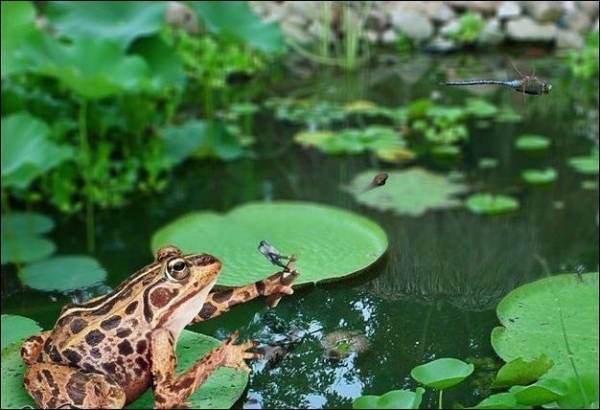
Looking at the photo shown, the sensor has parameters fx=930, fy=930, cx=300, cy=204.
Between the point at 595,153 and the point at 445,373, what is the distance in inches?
83.1

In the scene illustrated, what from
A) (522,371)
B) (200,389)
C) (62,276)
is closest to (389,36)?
(62,276)

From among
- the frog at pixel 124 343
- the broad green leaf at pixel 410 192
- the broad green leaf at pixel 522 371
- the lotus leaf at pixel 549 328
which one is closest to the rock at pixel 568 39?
the broad green leaf at pixel 410 192

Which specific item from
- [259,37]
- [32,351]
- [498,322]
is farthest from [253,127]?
[32,351]

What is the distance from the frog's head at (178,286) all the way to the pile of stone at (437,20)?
1.64 m

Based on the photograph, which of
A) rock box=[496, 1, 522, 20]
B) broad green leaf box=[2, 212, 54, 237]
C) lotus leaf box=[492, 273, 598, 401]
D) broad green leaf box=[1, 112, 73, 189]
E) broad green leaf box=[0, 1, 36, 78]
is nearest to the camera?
lotus leaf box=[492, 273, 598, 401]

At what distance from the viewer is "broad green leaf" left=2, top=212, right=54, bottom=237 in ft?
8.81

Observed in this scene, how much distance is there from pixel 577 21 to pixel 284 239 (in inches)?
74.9

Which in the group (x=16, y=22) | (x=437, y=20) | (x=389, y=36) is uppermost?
(x=16, y=22)

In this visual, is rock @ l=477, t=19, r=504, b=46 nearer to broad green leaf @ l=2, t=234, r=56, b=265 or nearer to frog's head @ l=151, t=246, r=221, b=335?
broad green leaf @ l=2, t=234, r=56, b=265

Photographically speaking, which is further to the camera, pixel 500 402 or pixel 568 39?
pixel 568 39

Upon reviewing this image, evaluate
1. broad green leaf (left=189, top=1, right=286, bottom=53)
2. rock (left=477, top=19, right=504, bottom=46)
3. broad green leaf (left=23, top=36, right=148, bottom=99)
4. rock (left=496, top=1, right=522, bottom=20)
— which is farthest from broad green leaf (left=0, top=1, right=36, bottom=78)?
rock (left=477, top=19, right=504, bottom=46)

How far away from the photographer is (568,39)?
3477 millimetres

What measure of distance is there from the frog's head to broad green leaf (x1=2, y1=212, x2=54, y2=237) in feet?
6.12

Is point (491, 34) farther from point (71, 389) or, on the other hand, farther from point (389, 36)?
point (71, 389)
